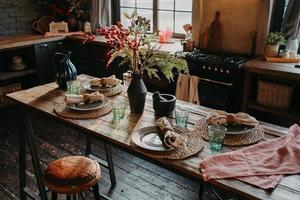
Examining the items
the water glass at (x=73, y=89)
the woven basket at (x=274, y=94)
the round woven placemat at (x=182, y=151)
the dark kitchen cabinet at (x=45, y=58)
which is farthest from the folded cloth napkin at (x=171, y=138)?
the dark kitchen cabinet at (x=45, y=58)

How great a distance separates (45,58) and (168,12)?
1795mm

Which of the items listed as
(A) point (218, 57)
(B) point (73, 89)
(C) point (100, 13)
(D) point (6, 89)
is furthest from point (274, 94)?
(D) point (6, 89)

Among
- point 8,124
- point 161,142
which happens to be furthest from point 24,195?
point 8,124

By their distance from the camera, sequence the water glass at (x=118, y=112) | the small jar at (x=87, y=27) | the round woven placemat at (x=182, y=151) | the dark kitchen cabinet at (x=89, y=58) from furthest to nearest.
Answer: the small jar at (x=87, y=27), the dark kitchen cabinet at (x=89, y=58), the water glass at (x=118, y=112), the round woven placemat at (x=182, y=151)

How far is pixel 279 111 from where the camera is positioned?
2.87 meters

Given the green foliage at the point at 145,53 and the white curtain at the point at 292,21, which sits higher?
the white curtain at the point at 292,21

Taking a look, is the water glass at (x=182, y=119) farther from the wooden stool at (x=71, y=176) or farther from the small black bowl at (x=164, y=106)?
the wooden stool at (x=71, y=176)

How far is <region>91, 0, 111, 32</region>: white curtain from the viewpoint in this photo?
4441mm

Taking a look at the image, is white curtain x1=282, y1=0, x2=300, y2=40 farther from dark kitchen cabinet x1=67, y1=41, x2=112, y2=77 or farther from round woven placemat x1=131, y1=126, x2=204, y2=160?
dark kitchen cabinet x1=67, y1=41, x2=112, y2=77

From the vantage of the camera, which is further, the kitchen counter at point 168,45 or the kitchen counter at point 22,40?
the kitchen counter at point 22,40

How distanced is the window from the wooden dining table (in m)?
1.94

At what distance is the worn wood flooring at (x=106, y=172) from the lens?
8.16 feet

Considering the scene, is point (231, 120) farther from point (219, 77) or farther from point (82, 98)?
point (219, 77)

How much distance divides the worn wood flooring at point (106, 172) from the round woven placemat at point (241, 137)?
0.96 metres
